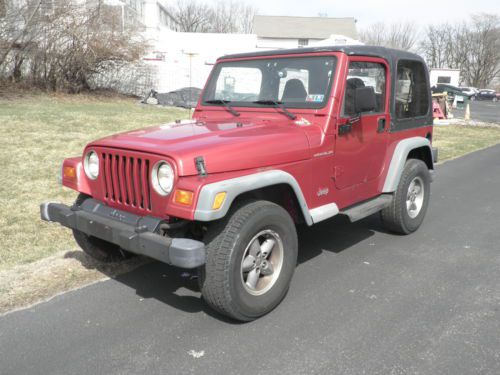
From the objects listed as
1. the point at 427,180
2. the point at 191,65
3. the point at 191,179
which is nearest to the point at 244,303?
the point at 191,179

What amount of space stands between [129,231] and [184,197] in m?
0.49

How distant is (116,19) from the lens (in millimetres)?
19875

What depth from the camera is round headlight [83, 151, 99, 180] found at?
3.47 metres

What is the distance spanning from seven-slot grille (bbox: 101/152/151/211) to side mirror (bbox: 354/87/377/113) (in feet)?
6.08

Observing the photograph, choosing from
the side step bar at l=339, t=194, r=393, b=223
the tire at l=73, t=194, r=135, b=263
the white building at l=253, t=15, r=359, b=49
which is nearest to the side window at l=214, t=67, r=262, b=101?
the side step bar at l=339, t=194, r=393, b=223

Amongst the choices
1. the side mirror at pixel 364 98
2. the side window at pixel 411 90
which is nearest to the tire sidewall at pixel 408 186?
the side window at pixel 411 90

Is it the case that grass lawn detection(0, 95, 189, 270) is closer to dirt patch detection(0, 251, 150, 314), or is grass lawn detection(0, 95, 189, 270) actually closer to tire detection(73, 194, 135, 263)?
dirt patch detection(0, 251, 150, 314)

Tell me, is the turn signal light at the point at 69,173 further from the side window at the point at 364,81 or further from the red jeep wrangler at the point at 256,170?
the side window at the point at 364,81

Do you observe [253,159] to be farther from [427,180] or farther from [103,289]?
[427,180]

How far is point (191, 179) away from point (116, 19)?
759 inches

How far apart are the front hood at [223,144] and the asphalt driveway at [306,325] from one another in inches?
44.2

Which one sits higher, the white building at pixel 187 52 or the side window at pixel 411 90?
the white building at pixel 187 52

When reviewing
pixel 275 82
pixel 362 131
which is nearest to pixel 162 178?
pixel 275 82

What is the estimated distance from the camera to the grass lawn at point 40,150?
4668mm
